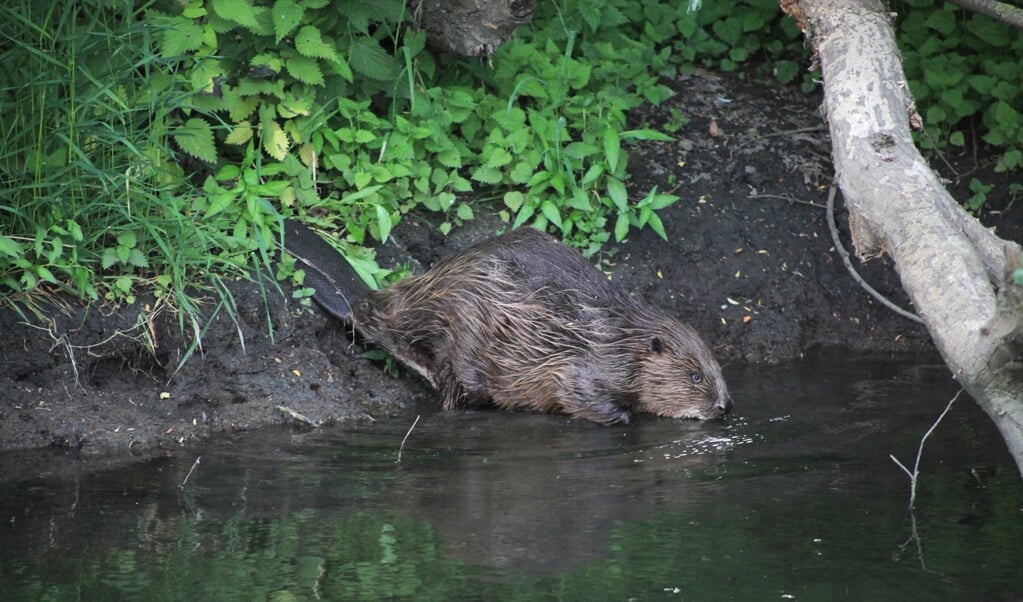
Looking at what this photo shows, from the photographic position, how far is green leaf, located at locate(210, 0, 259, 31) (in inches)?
199

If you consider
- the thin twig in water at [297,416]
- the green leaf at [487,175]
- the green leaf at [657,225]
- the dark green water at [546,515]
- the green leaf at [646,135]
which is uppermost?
the green leaf at [646,135]

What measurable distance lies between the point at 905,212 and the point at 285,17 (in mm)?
2600

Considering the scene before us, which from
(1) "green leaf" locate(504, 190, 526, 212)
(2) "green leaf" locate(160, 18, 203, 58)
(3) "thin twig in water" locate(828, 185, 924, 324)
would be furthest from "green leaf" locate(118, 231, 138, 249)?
(3) "thin twig in water" locate(828, 185, 924, 324)

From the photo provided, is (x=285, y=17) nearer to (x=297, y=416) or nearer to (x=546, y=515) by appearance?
(x=297, y=416)

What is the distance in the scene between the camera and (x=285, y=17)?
17.0 feet

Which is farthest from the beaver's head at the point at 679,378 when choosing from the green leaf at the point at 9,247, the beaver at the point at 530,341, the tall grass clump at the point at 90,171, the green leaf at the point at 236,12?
the green leaf at the point at 9,247

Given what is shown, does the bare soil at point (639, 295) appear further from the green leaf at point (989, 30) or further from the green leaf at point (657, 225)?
the green leaf at point (989, 30)

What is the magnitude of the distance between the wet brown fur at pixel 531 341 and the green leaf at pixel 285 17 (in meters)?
1.09

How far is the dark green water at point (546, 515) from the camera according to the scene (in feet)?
10.6

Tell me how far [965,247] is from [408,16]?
297 cm

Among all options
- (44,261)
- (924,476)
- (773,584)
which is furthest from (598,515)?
(44,261)

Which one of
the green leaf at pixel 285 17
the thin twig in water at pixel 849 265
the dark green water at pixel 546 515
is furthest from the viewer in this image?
the thin twig in water at pixel 849 265

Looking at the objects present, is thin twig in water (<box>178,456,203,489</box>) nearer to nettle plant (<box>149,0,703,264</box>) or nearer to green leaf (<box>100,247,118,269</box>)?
green leaf (<box>100,247,118,269</box>)

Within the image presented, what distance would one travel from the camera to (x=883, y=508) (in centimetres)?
382
